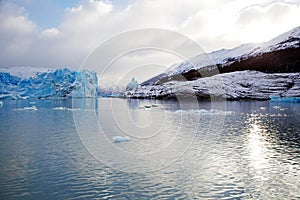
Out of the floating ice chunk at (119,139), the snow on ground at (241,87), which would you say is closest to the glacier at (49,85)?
the snow on ground at (241,87)

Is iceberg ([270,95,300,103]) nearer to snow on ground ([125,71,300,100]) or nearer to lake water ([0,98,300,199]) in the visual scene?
snow on ground ([125,71,300,100])

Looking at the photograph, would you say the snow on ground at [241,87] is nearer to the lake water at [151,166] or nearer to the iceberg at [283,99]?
the iceberg at [283,99]

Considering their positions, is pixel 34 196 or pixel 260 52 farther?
pixel 260 52

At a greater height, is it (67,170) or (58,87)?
(58,87)

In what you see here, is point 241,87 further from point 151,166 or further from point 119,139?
point 151,166

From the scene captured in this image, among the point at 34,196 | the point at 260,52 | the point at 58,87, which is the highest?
the point at 260,52

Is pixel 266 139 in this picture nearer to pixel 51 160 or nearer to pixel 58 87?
pixel 51 160

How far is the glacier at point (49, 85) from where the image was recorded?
359 ft

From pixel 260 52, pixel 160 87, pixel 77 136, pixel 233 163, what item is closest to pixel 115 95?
pixel 160 87

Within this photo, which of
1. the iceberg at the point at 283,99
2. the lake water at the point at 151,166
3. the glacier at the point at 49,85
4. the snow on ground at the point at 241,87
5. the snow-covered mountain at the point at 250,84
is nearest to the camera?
the lake water at the point at 151,166

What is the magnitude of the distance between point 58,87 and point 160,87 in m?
42.9

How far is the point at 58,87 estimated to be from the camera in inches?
4486

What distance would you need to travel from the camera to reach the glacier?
359ft

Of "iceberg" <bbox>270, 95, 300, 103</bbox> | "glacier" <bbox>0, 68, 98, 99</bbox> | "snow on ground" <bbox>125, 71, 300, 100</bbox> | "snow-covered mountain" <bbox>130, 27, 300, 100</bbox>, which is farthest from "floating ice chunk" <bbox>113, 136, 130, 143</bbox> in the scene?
"glacier" <bbox>0, 68, 98, 99</bbox>
